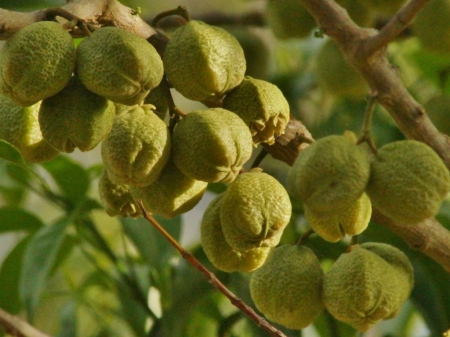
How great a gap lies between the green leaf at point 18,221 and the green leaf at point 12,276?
0.08 meters

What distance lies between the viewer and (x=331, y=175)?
30.2 inches

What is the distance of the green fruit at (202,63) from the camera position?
78 cm

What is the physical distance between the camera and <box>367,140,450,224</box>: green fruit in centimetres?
77

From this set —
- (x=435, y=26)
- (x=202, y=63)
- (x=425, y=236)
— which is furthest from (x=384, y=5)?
(x=202, y=63)

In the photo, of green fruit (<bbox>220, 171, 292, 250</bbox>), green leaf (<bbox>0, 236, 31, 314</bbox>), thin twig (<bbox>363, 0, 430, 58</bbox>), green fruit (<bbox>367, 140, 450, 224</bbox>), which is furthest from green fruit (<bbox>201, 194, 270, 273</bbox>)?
green leaf (<bbox>0, 236, 31, 314</bbox>)

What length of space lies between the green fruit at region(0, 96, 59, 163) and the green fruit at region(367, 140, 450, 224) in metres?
0.35

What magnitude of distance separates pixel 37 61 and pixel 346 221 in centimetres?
36

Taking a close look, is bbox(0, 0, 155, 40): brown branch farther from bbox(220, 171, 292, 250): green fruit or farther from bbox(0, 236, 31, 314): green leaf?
bbox(0, 236, 31, 314): green leaf

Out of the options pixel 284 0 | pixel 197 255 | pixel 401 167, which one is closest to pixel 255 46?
pixel 284 0

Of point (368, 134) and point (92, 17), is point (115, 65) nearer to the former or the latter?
point (92, 17)

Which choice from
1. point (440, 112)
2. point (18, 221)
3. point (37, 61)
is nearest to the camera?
point (37, 61)

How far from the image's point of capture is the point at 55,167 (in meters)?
1.34

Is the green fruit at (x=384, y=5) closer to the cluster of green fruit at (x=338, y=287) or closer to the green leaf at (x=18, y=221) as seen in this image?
the cluster of green fruit at (x=338, y=287)

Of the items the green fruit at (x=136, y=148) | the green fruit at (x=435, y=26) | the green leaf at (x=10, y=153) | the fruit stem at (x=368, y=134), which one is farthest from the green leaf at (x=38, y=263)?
the green fruit at (x=435, y=26)
